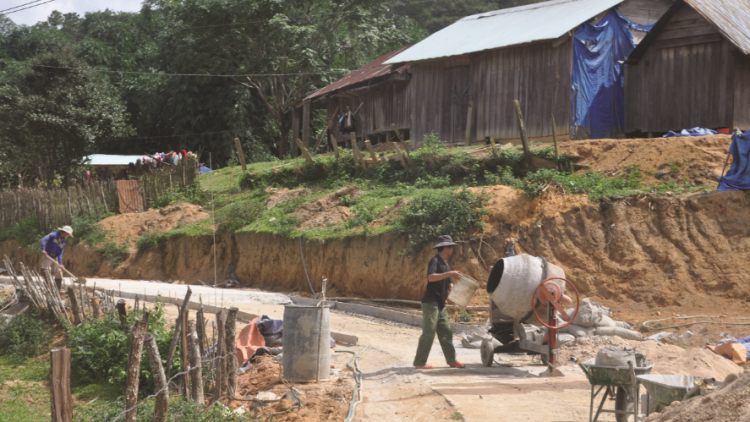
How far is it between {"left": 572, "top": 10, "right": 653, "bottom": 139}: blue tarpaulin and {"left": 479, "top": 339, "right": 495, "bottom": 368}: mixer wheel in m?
11.0

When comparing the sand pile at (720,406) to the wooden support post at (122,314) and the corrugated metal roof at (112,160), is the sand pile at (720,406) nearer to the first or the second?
the wooden support post at (122,314)

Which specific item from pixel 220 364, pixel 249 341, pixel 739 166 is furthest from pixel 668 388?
pixel 739 166

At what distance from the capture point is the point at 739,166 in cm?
1479

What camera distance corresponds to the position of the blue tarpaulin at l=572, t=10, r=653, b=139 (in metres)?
19.3

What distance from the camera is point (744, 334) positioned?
1185 cm

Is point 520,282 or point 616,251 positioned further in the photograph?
point 616,251

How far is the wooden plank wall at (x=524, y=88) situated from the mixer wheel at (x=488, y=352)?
35.6 ft

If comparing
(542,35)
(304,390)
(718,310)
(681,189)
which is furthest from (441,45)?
(304,390)

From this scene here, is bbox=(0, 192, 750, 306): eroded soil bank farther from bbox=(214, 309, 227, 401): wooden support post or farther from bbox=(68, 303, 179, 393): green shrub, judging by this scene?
bbox=(214, 309, 227, 401): wooden support post

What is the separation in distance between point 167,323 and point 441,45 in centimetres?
1435

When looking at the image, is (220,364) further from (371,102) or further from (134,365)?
(371,102)

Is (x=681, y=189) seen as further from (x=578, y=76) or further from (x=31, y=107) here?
(x=31, y=107)

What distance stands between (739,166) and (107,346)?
12674 millimetres

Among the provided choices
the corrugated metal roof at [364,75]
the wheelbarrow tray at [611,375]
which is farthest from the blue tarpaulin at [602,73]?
the wheelbarrow tray at [611,375]
